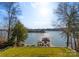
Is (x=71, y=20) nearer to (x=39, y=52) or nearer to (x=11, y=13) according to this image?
(x=39, y=52)

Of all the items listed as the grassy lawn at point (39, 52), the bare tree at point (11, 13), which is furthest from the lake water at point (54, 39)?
the bare tree at point (11, 13)

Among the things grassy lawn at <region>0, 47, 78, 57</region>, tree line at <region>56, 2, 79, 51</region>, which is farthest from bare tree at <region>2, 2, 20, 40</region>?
tree line at <region>56, 2, 79, 51</region>

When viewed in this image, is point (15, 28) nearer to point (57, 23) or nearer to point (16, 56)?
point (16, 56)

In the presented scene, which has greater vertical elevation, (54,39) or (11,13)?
(11,13)

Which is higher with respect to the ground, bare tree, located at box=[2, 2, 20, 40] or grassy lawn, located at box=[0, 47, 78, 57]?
bare tree, located at box=[2, 2, 20, 40]

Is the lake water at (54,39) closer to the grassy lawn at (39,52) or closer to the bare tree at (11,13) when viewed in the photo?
the grassy lawn at (39,52)

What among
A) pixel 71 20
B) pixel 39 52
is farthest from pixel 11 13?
pixel 71 20

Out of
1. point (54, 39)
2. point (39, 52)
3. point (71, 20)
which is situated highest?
point (71, 20)

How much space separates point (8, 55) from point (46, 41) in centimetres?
35

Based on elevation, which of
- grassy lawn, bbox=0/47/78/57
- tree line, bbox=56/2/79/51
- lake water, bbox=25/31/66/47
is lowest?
grassy lawn, bbox=0/47/78/57

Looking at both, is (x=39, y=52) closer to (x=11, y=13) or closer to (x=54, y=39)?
(x=54, y=39)

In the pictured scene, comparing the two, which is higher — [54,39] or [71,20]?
[71,20]

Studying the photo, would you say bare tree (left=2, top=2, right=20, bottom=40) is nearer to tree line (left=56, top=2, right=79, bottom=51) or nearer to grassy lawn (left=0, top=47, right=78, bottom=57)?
grassy lawn (left=0, top=47, right=78, bottom=57)

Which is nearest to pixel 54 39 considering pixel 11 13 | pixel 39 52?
pixel 39 52
